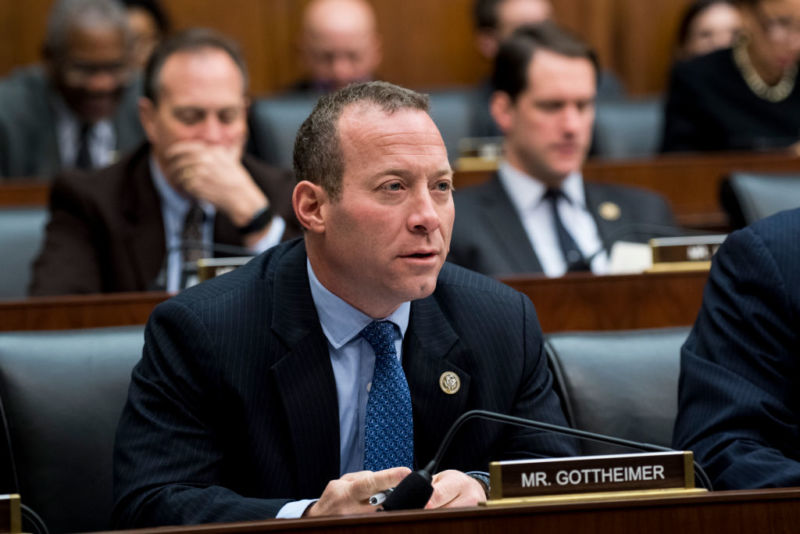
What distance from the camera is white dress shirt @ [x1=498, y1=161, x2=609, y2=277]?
9.43 feet

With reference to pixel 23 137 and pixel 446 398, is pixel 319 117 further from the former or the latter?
pixel 23 137

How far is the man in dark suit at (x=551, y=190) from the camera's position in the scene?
2.78 m

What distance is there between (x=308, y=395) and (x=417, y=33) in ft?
12.4

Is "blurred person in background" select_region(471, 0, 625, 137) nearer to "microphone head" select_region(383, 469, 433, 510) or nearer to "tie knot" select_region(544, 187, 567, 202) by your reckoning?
"tie knot" select_region(544, 187, 567, 202)

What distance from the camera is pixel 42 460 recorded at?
1.66m

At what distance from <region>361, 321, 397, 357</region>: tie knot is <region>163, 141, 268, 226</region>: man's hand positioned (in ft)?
3.29

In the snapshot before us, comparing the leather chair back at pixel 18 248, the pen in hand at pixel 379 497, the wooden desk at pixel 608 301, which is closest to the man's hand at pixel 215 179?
the leather chair back at pixel 18 248

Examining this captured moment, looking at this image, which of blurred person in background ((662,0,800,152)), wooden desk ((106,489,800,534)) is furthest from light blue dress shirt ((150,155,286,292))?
blurred person in background ((662,0,800,152))

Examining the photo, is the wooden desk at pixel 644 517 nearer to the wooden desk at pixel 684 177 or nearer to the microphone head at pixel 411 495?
the microphone head at pixel 411 495

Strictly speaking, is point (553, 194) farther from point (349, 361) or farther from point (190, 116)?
point (349, 361)

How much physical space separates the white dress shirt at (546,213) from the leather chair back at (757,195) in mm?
350

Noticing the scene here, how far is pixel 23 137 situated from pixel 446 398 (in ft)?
8.81

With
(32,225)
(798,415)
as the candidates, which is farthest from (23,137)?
(798,415)

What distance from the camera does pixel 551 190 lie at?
9.57ft
